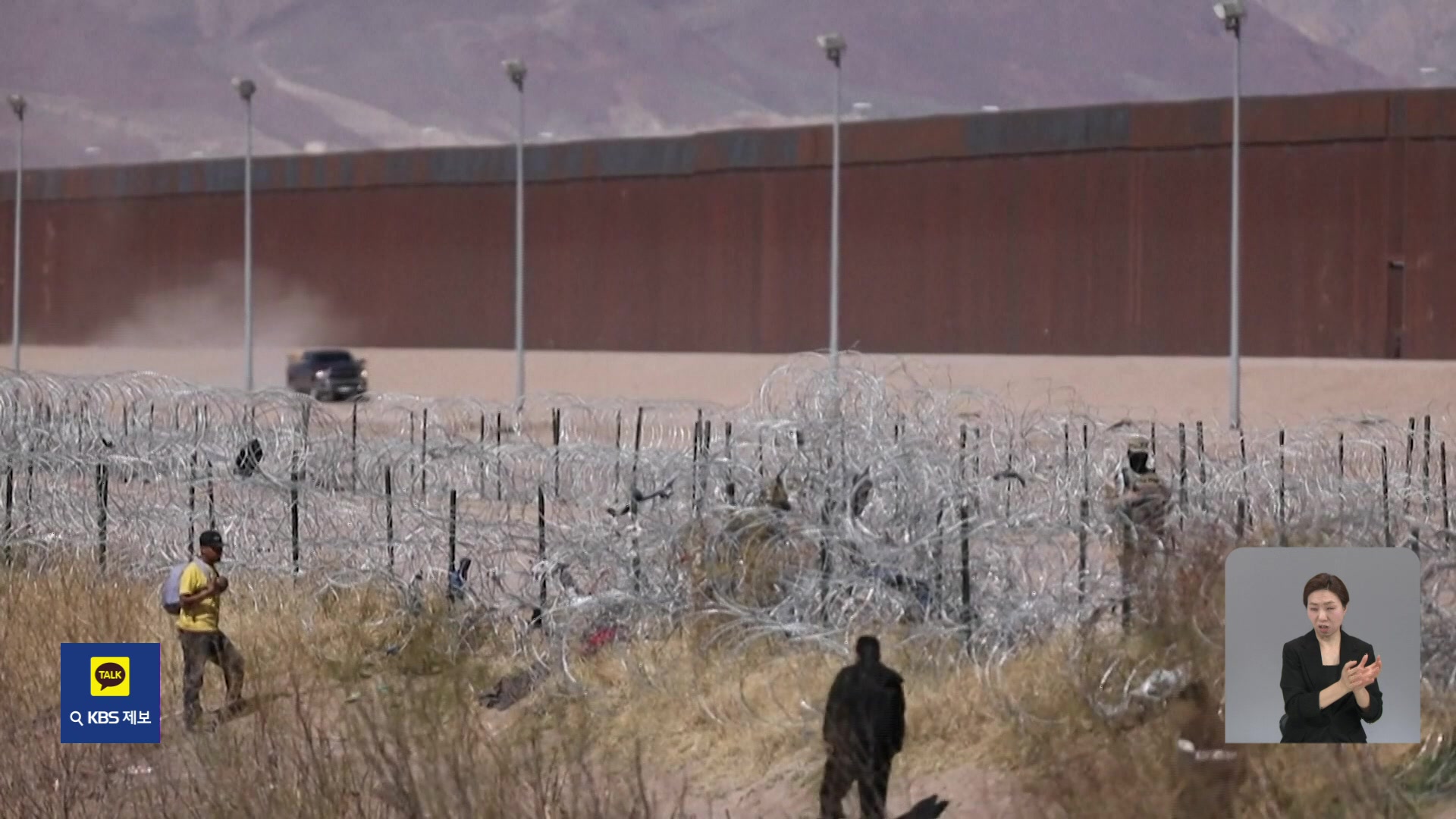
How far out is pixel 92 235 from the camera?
55.9 metres

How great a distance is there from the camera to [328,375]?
137 ft

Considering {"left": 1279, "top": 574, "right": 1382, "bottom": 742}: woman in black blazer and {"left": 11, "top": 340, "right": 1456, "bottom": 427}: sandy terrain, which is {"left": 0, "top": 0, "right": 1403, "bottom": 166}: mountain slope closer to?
{"left": 11, "top": 340, "right": 1456, "bottom": 427}: sandy terrain

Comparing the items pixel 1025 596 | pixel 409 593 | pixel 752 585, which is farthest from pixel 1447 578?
pixel 409 593

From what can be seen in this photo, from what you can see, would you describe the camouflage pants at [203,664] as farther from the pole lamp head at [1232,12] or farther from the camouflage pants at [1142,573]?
the pole lamp head at [1232,12]

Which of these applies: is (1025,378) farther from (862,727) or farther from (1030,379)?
(862,727)

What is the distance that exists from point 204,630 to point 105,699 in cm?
144

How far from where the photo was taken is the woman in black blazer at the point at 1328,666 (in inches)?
229

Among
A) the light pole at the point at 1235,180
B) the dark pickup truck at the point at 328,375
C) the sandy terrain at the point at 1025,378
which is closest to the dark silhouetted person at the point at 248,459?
the sandy terrain at the point at 1025,378

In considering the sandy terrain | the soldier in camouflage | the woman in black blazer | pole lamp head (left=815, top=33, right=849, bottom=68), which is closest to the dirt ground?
the sandy terrain

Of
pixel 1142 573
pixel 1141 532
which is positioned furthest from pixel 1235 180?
pixel 1142 573

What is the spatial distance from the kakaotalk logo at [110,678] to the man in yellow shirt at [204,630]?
0.86 meters

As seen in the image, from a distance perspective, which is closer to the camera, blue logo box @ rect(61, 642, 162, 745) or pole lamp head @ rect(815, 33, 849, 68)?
blue logo box @ rect(61, 642, 162, 745)

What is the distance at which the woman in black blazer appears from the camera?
19.1 feet

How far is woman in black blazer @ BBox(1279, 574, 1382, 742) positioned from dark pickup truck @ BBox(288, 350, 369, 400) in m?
36.3
